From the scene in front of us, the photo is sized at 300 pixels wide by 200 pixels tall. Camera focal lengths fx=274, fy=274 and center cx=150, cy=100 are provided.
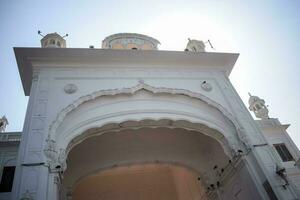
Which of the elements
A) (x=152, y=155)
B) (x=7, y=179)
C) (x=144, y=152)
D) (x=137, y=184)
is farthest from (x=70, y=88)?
(x=137, y=184)

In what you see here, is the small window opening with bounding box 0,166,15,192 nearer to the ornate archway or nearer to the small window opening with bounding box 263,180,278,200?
the ornate archway

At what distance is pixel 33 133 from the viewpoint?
21.4 ft

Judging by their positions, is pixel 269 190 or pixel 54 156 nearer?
pixel 54 156

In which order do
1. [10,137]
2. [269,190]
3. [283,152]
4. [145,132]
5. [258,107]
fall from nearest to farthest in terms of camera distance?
[269,190] → [145,132] → [10,137] → [283,152] → [258,107]


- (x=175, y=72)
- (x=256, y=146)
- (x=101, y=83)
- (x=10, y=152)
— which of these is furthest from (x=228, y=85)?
(x=10, y=152)

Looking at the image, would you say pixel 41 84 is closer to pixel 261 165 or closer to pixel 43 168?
pixel 43 168

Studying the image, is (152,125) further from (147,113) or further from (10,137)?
(10,137)

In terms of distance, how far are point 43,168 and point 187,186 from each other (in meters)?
7.61

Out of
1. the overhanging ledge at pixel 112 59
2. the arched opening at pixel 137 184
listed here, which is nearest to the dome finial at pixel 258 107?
the arched opening at pixel 137 184

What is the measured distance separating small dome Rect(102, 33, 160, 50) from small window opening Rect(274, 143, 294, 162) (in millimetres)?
8651

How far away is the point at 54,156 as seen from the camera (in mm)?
6227

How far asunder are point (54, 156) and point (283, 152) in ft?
41.0

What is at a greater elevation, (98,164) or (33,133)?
(98,164)

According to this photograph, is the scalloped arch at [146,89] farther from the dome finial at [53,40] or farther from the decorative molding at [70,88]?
the dome finial at [53,40]
